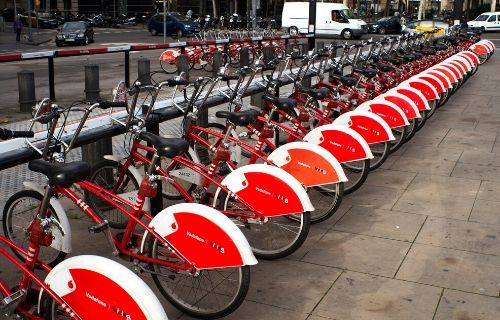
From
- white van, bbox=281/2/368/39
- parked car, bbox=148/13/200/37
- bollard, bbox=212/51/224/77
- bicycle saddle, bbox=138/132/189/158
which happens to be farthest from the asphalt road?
white van, bbox=281/2/368/39

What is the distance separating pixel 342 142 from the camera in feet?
19.0

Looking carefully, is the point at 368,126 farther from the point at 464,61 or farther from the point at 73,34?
the point at 73,34

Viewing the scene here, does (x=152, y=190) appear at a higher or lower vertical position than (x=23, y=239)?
higher

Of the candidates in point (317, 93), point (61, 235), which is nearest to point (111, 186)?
point (61, 235)

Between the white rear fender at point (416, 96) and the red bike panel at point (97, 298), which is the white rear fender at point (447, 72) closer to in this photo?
the white rear fender at point (416, 96)

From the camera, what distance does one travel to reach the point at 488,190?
21.1 feet

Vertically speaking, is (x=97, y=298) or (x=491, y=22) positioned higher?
(x=491, y=22)

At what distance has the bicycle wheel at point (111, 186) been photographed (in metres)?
4.96

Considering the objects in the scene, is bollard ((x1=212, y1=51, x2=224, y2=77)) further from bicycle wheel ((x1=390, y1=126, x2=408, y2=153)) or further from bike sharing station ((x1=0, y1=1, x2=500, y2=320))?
bike sharing station ((x1=0, y1=1, x2=500, y2=320))

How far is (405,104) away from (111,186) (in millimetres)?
4090

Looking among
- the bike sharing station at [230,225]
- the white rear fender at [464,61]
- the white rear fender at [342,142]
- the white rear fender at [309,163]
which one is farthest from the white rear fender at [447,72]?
the white rear fender at [309,163]

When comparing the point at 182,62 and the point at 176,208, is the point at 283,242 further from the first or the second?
the point at 182,62

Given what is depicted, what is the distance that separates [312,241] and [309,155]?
0.69 m

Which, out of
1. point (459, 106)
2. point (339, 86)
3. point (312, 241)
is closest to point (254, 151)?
point (312, 241)
